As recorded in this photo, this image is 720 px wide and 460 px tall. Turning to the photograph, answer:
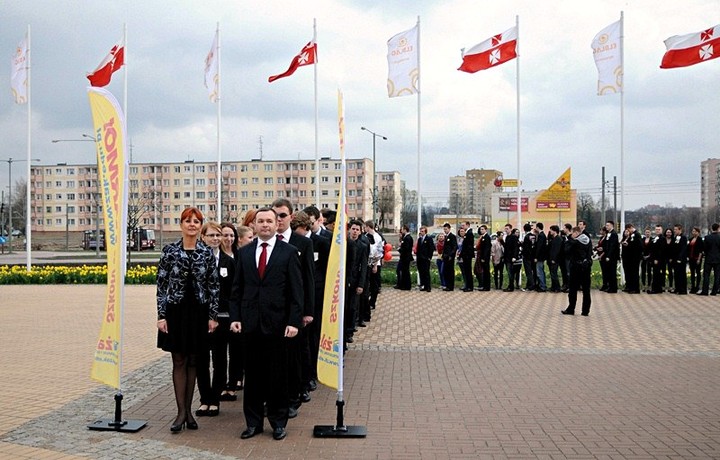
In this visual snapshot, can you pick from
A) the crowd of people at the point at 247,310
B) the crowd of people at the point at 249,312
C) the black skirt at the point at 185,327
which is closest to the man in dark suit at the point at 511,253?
the crowd of people at the point at 247,310

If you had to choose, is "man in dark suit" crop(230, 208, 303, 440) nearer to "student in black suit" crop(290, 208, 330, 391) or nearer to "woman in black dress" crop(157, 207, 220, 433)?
"woman in black dress" crop(157, 207, 220, 433)

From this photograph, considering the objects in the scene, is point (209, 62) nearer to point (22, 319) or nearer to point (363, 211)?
point (22, 319)

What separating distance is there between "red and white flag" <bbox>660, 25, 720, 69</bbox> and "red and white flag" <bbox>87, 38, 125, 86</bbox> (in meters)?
16.9

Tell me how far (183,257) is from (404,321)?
27.8ft

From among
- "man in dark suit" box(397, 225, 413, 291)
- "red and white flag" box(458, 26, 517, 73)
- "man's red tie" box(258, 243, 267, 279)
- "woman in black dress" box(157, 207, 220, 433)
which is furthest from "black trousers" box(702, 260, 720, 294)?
"woman in black dress" box(157, 207, 220, 433)

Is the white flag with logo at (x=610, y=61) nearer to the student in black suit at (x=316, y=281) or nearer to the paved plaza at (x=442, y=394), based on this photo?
the paved plaza at (x=442, y=394)

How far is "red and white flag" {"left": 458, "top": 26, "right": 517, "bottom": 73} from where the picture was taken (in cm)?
2309

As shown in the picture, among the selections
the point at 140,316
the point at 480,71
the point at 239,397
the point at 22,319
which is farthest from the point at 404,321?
the point at 480,71

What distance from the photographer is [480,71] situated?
23219mm

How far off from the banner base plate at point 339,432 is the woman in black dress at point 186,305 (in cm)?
116

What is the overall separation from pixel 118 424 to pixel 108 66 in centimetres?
1779

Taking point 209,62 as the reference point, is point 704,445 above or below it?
below

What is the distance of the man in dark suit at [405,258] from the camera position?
20.6 meters

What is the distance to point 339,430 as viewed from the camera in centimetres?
610
